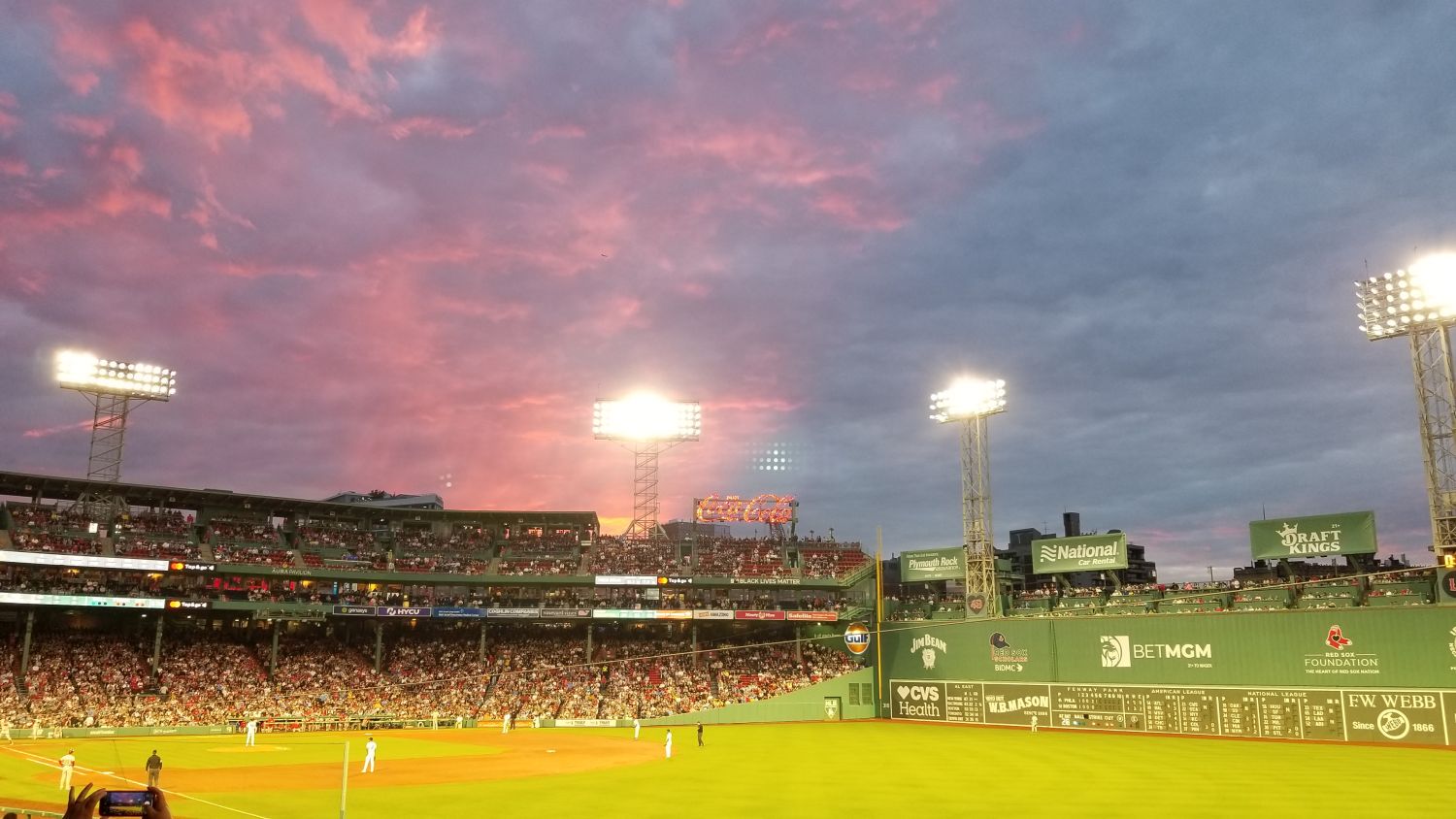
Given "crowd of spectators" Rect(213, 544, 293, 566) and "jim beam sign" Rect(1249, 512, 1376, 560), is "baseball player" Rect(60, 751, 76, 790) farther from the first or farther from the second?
"jim beam sign" Rect(1249, 512, 1376, 560)

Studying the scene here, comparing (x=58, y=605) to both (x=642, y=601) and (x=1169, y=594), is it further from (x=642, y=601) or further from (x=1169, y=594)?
(x=1169, y=594)

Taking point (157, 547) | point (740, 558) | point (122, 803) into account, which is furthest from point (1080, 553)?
point (157, 547)

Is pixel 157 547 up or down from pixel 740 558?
down

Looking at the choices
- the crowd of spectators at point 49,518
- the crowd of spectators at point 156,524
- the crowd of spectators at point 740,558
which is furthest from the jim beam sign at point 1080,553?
the crowd of spectators at point 49,518

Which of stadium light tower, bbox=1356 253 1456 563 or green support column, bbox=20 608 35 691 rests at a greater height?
stadium light tower, bbox=1356 253 1456 563

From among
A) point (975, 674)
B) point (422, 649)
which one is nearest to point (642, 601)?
point (422, 649)

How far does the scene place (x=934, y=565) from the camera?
235ft

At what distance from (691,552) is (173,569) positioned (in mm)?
39289

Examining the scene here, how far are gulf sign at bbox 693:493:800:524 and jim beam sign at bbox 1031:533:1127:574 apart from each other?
86.7ft

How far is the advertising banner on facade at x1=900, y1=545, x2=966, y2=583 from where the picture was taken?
230ft

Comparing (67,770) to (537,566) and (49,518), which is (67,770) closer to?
(49,518)

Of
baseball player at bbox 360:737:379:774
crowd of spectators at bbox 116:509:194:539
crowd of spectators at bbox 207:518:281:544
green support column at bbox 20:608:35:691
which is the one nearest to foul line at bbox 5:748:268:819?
baseball player at bbox 360:737:379:774

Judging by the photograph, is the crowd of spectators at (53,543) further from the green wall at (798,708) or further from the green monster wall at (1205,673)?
the green monster wall at (1205,673)

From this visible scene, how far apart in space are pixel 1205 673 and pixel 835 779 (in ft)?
96.8
